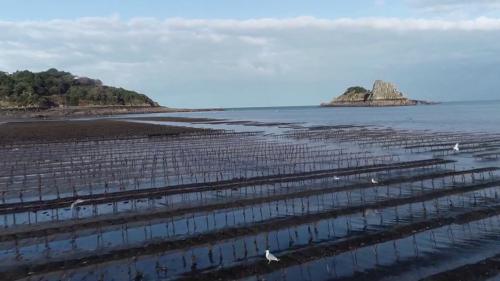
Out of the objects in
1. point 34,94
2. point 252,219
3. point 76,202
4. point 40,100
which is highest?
point 34,94

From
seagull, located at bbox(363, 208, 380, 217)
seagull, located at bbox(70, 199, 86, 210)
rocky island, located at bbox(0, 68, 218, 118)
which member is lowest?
seagull, located at bbox(363, 208, 380, 217)

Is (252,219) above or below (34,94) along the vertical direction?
below

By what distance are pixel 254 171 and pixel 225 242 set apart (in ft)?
52.1

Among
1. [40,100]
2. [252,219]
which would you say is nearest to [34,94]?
[40,100]

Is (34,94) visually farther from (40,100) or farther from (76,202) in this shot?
(76,202)

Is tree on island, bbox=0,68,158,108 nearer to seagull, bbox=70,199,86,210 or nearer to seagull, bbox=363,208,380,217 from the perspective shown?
seagull, bbox=70,199,86,210

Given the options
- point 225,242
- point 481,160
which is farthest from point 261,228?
point 481,160

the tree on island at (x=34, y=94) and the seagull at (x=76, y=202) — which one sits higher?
the tree on island at (x=34, y=94)

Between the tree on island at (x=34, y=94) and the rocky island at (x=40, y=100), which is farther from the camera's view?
the tree on island at (x=34, y=94)

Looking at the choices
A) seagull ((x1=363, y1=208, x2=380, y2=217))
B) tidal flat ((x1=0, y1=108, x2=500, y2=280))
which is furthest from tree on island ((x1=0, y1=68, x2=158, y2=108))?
seagull ((x1=363, y1=208, x2=380, y2=217))

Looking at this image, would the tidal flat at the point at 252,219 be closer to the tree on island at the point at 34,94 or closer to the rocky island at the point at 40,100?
the rocky island at the point at 40,100

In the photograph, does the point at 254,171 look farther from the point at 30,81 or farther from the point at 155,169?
the point at 30,81

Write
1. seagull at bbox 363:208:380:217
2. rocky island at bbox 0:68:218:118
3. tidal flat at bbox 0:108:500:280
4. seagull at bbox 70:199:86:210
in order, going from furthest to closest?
rocky island at bbox 0:68:218:118, seagull at bbox 70:199:86:210, seagull at bbox 363:208:380:217, tidal flat at bbox 0:108:500:280

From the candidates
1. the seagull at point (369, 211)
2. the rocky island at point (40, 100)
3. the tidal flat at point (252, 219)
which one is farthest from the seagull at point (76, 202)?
the rocky island at point (40, 100)
